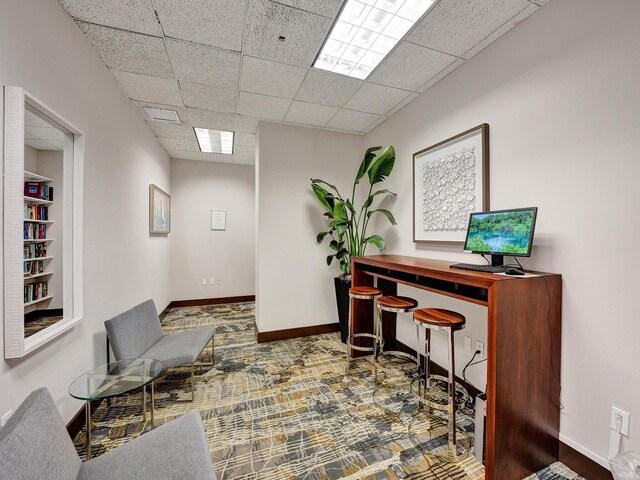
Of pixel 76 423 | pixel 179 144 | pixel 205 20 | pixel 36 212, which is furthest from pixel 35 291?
pixel 179 144

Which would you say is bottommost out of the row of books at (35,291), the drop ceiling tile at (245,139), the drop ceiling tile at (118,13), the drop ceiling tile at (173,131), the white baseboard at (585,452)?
A: the white baseboard at (585,452)

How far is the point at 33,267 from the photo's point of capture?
1566mm

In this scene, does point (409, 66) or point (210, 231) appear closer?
point (409, 66)

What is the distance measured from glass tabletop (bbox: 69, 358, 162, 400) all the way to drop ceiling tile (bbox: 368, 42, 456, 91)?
119 inches

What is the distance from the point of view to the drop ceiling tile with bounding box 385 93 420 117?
9.44ft

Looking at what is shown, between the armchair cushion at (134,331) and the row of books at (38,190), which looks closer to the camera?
the row of books at (38,190)

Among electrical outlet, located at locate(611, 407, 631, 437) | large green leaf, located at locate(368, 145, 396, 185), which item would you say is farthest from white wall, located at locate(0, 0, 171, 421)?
electrical outlet, located at locate(611, 407, 631, 437)

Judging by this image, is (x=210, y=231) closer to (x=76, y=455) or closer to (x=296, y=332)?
(x=296, y=332)

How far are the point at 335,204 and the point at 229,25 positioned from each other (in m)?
2.07

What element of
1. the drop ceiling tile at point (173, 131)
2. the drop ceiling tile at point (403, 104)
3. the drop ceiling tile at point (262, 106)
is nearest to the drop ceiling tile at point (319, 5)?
the drop ceiling tile at point (262, 106)

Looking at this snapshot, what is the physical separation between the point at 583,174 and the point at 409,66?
158cm

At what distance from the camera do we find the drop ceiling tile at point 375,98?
8.98ft

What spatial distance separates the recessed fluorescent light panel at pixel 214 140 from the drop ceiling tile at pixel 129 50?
4.39 ft

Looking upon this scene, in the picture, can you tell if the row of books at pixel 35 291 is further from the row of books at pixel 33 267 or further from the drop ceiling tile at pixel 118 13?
the drop ceiling tile at pixel 118 13
